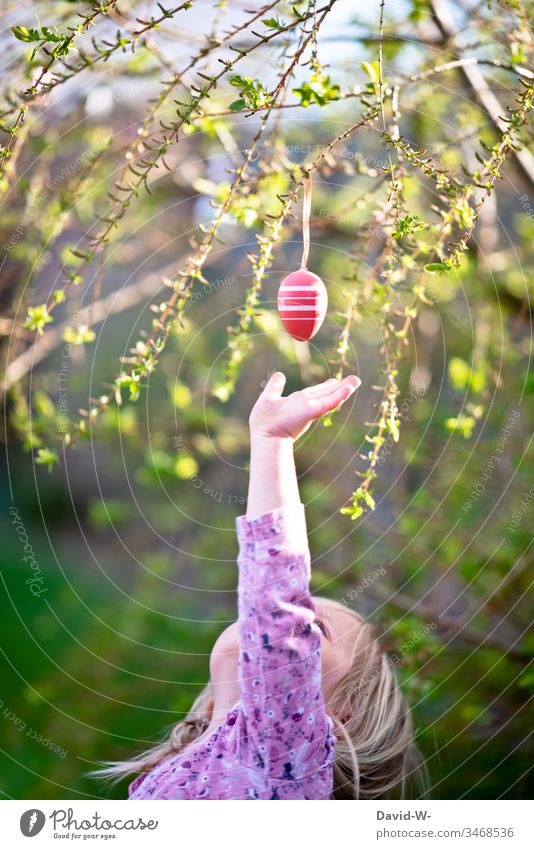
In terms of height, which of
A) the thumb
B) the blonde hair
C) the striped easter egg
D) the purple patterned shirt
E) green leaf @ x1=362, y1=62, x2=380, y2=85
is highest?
green leaf @ x1=362, y1=62, x2=380, y2=85

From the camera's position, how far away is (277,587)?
0.63 metres

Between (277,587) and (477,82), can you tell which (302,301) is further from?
(477,82)

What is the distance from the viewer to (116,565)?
2.87m

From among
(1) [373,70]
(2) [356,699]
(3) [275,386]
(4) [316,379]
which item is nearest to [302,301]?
(3) [275,386]

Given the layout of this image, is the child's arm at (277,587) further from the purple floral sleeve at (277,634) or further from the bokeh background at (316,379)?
the bokeh background at (316,379)

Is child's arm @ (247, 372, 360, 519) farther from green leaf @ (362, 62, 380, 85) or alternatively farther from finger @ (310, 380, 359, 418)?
green leaf @ (362, 62, 380, 85)

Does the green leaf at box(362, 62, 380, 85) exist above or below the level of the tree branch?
below

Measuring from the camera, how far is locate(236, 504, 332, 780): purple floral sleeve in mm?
625

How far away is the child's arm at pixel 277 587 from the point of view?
0.63 m

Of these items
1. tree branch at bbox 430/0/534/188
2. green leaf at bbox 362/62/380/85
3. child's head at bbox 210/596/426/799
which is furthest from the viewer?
tree branch at bbox 430/0/534/188

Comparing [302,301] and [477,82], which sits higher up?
[477,82]

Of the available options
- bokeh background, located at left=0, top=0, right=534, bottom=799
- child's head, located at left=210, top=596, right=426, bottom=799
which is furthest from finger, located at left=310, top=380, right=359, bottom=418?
child's head, located at left=210, top=596, right=426, bottom=799

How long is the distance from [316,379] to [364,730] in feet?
3.68
